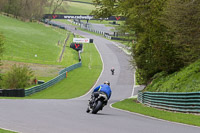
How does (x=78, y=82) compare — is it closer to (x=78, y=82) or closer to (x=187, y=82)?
(x=78, y=82)

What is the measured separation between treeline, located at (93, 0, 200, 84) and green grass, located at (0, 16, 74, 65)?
3417 centimetres

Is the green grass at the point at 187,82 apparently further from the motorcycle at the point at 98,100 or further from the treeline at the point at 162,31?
the motorcycle at the point at 98,100

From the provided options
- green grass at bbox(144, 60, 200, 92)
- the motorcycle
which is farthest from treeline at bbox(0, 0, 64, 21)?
the motorcycle

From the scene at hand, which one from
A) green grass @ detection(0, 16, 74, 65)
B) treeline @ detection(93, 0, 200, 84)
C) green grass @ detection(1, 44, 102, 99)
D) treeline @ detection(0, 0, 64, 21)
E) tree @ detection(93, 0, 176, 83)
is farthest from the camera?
treeline @ detection(0, 0, 64, 21)

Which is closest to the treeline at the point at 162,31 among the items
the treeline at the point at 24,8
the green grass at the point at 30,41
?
the green grass at the point at 30,41

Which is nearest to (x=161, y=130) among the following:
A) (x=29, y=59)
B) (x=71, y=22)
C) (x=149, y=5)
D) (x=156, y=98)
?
(x=156, y=98)

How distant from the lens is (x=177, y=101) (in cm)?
1812

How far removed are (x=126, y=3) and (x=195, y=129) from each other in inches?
819

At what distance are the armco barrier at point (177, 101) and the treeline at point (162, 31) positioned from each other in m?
3.79

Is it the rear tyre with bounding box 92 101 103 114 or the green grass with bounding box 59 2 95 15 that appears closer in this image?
the rear tyre with bounding box 92 101 103 114

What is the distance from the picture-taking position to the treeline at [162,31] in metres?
23.4

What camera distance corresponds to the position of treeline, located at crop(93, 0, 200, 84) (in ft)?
76.8

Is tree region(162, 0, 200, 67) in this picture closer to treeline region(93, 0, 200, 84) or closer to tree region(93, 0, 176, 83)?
treeline region(93, 0, 200, 84)

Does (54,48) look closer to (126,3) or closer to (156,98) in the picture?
(126,3)
